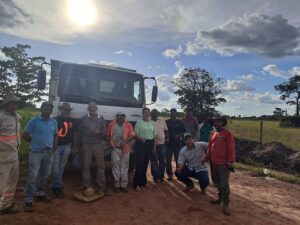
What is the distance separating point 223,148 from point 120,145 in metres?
2.46

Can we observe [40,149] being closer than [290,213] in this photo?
Yes

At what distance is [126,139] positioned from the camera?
324 inches

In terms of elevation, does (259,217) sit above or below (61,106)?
below

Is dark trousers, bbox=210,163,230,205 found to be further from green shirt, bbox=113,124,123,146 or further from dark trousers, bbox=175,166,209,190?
green shirt, bbox=113,124,123,146

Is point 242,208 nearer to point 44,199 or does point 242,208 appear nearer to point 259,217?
point 259,217

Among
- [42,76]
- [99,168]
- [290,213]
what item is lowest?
[290,213]

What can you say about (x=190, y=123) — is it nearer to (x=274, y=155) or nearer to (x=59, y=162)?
(x=59, y=162)

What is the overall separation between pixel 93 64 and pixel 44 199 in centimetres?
387

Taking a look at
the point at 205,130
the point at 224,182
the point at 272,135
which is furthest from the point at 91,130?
the point at 272,135

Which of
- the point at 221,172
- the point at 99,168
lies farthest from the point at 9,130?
the point at 221,172

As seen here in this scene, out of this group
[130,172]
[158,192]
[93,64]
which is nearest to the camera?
[158,192]

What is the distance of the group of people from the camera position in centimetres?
630

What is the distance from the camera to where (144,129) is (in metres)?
8.66

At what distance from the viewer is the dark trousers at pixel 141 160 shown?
28.0 feet
